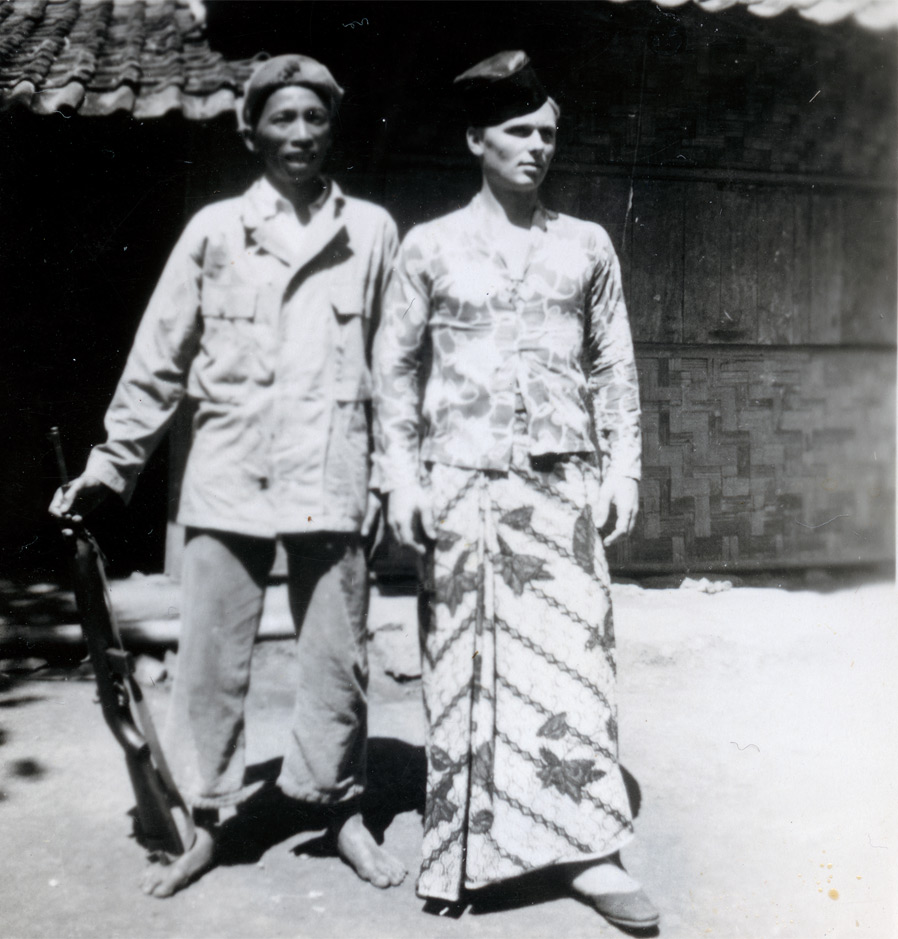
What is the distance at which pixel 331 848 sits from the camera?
2566mm

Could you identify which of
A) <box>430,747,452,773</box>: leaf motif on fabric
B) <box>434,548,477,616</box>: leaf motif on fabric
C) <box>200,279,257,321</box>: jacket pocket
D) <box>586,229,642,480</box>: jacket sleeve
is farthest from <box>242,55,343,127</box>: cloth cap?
<box>430,747,452,773</box>: leaf motif on fabric

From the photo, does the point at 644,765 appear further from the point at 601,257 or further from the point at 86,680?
the point at 86,680

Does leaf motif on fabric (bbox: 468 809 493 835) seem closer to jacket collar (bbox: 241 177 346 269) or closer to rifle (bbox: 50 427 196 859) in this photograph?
rifle (bbox: 50 427 196 859)

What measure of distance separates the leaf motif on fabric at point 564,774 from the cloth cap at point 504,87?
166cm

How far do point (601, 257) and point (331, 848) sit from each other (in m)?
1.88

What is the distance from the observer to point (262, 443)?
2340 mm

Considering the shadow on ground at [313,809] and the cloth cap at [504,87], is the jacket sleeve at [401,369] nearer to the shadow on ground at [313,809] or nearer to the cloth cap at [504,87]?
the cloth cap at [504,87]

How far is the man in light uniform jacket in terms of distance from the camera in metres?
2.33

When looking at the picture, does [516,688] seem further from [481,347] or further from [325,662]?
[481,347]

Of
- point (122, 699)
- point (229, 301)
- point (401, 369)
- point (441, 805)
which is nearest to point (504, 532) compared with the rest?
point (401, 369)

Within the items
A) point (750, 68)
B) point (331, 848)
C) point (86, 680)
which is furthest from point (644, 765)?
point (750, 68)

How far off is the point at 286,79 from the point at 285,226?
0.37 meters

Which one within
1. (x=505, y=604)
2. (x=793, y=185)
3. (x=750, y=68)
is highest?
(x=750, y=68)

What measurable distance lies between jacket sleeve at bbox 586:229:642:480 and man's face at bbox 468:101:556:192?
0.91ft
